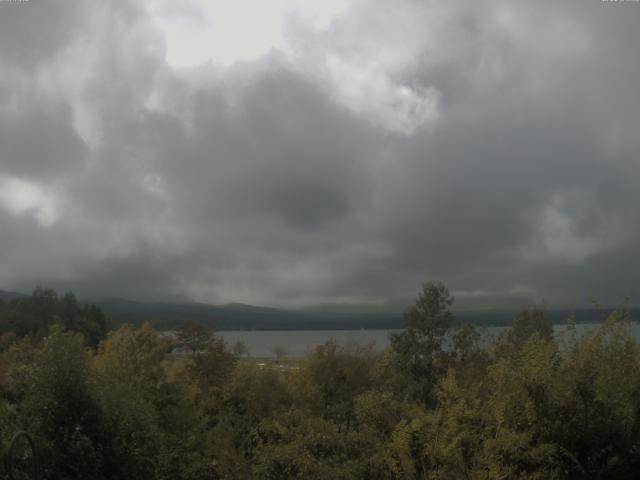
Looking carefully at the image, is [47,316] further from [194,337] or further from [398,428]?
[398,428]

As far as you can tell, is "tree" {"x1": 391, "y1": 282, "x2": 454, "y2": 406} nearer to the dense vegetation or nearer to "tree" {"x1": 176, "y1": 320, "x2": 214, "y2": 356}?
"tree" {"x1": 176, "y1": 320, "x2": 214, "y2": 356}

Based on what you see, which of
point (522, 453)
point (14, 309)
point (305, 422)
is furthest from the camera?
point (14, 309)

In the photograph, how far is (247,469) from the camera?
1573cm

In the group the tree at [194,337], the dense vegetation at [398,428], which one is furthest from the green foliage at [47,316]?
the dense vegetation at [398,428]

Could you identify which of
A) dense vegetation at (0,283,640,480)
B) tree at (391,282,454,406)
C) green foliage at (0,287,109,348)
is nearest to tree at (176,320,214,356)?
tree at (391,282,454,406)

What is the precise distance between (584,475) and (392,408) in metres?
5.12

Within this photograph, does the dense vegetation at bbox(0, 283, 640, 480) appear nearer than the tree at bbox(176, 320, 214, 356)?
Yes

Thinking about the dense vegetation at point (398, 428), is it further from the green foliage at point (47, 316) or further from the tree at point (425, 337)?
the green foliage at point (47, 316)

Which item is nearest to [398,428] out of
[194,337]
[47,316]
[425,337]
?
[425,337]

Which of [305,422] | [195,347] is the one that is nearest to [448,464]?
[305,422]

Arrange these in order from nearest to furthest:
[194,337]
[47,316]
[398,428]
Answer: [398,428] < [194,337] < [47,316]

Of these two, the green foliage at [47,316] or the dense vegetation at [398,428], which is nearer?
the dense vegetation at [398,428]

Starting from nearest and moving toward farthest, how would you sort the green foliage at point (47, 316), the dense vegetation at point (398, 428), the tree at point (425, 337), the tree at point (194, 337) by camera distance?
the dense vegetation at point (398, 428) < the tree at point (425, 337) < the tree at point (194, 337) < the green foliage at point (47, 316)

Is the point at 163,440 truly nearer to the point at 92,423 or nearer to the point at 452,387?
the point at 92,423
